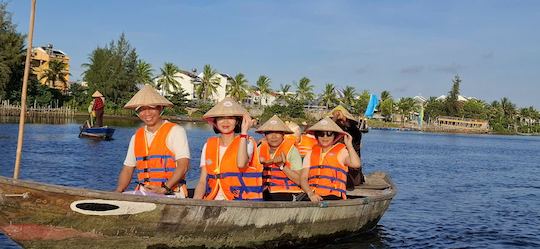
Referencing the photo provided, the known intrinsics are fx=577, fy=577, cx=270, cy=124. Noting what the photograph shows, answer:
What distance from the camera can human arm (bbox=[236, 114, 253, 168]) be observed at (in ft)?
21.8

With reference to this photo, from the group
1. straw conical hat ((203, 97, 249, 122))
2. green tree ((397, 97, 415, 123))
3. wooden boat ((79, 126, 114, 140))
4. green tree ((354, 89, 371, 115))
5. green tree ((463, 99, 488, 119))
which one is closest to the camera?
straw conical hat ((203, 97, 249, 122))

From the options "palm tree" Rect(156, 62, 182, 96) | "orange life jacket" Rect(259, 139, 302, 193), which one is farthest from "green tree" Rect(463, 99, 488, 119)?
"orange life jacket" Rect(259, 139, 302, 193)

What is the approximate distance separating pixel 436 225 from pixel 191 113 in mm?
69809

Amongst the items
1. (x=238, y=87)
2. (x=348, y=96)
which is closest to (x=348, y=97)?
(x=348, y=96)

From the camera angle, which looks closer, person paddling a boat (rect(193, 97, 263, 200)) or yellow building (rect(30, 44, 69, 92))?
person paddling a boat (rect(193, 97, 263, 200))

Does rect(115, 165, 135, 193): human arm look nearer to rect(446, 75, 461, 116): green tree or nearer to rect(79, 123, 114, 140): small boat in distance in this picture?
rect(79, 123, 114, 140): small boat in distance

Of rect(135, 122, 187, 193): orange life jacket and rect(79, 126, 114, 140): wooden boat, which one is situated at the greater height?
rect(135, 122, 187, 193): orange life jacket

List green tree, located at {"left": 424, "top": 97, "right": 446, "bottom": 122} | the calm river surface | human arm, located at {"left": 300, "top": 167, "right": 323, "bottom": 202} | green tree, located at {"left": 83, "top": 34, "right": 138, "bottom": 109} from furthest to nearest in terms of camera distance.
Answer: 1. green tree, located at {"left": 424, "top": 97, "right": 446, "bottom": 122}
2. green tree, located at {"left": 83, "top": 34, "right": 138, "bottom": 109}
3. the calm river surface
4. human arm, located at {"left": 300, "top": 167, "right": 323, "bottom": 202}

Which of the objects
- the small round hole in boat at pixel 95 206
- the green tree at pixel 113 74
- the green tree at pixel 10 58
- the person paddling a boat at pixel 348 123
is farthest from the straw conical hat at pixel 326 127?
the green tree at pixel 113 74

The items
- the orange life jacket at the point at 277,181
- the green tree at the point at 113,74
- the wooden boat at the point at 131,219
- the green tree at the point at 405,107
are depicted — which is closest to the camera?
the wooden boat at the point at 131,219

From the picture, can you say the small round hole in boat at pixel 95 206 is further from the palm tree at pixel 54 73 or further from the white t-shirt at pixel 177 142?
the palm tree at pixel 54 73

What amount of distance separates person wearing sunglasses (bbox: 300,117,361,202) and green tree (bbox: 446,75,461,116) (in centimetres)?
12227

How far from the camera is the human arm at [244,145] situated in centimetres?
664

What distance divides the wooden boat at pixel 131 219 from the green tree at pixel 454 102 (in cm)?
12361
